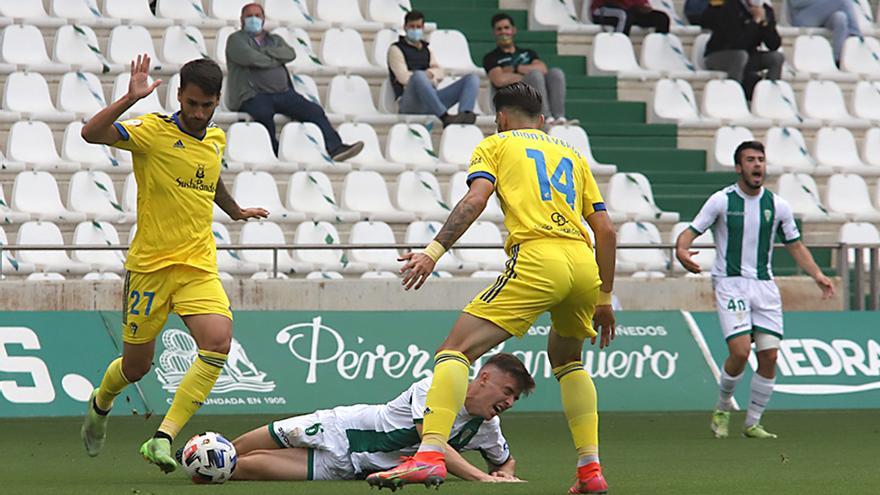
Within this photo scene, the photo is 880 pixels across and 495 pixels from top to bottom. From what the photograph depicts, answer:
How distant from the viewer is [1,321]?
14.4m

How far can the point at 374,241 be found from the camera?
1748 centimetres

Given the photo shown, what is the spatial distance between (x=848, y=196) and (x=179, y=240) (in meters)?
12.8

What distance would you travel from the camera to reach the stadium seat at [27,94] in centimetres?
1834

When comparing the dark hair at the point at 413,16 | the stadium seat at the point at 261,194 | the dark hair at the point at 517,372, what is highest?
the dark hair at the point at 413,16

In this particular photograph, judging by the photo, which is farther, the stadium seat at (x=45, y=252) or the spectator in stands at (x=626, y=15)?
the spectator in stands at (x=626, y=15)

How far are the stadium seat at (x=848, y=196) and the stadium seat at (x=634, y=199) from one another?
2.24 metres

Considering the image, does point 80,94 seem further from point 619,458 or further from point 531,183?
point 531,183

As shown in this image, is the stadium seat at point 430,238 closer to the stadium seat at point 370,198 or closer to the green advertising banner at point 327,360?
the stadium seat at point 370,198

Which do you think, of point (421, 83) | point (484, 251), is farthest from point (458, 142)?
point (484, 251)

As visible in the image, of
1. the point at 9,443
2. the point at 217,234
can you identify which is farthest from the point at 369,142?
the point at 9,443

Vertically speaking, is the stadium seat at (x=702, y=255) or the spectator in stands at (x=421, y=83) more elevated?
the spectator in stands at (x=421, y=83)

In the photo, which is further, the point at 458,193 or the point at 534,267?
the point at 458,193

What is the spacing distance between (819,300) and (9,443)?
9.39 metres

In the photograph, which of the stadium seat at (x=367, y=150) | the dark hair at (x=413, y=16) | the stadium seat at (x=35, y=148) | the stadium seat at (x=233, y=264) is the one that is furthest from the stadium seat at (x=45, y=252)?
the dark hair at (x=413, y=16)
